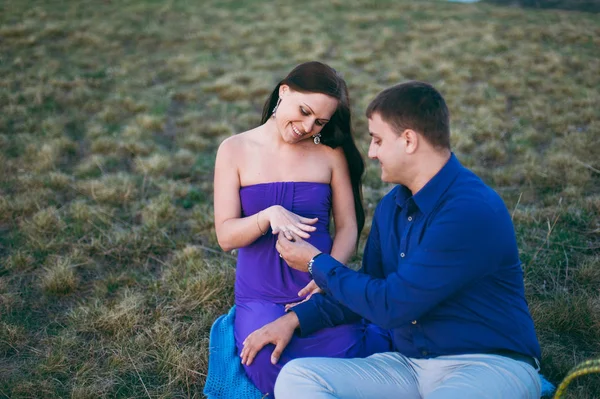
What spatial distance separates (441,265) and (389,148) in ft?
2.12

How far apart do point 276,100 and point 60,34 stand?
9.72m

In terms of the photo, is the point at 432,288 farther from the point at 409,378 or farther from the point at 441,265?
the point at 409,378

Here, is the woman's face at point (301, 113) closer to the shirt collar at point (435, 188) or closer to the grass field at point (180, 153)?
the shirt collar at point (435, 188)

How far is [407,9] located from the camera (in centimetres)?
1495

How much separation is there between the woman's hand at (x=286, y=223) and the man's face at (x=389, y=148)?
0.57m

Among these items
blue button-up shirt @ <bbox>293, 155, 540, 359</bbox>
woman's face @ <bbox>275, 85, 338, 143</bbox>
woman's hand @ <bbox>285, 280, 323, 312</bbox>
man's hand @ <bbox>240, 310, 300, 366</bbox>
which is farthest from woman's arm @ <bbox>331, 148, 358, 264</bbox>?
blue button-up shirt @ <bbox>293, 155, 540, 359</bbox>

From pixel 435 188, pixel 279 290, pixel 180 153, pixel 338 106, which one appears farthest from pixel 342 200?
pixel 180 153

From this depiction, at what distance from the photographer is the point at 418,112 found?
2.41 metres

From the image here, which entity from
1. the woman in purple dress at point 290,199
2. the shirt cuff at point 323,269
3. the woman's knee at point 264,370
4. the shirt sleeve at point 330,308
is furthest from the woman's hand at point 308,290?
the shirt cuff at point 323,269

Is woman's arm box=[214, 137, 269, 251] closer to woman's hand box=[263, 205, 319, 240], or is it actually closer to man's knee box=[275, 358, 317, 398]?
woman's hand box=[263, 205, 319, 240]

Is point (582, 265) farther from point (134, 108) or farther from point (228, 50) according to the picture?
point (228, 50)

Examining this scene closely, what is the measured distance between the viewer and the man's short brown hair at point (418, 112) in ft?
7.93

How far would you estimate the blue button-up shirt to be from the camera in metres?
2.21

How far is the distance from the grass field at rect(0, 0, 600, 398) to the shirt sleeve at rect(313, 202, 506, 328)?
1.35 meters
